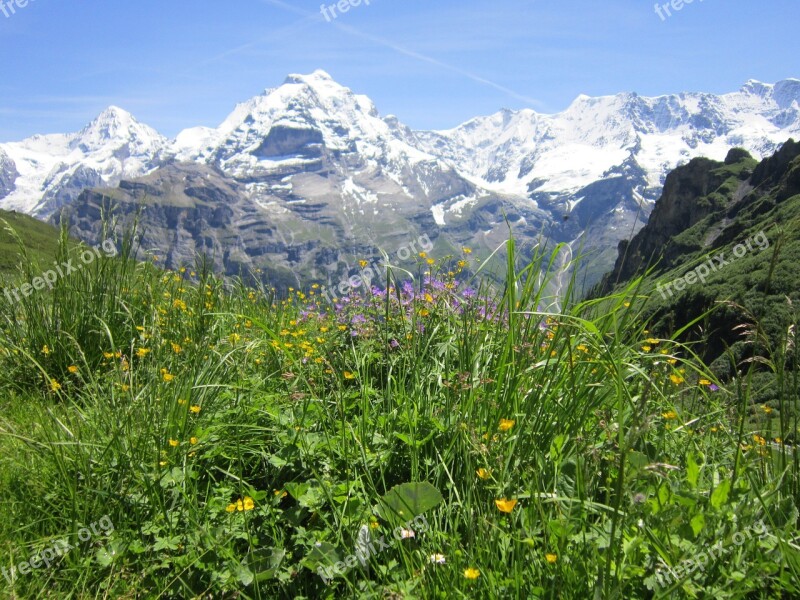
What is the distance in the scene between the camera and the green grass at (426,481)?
2.22 meters

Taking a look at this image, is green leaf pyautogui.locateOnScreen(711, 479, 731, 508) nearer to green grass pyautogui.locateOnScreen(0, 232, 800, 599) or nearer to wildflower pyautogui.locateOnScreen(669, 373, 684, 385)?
green grass pyautogui.locateOnScreen(0, 232, 800, 599)

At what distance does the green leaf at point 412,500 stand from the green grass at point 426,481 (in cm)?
1

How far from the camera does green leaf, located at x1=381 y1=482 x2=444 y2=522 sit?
2645 millimetres

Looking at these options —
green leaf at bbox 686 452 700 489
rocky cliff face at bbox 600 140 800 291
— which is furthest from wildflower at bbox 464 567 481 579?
rocky cliff face at bbox 600 140 800 291

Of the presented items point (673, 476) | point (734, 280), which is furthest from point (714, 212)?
point (673, 476)

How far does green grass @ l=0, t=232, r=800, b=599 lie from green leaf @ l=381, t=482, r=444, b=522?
0.5 inches

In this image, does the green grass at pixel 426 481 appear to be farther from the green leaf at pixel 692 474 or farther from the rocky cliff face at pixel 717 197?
the rocky cliff face at pixel 717 197

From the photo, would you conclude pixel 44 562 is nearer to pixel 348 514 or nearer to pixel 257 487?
pixel 257 487

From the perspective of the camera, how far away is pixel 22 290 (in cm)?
544

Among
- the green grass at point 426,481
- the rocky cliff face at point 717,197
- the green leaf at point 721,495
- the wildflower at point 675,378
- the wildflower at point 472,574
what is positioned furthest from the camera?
the rocky cliff face at point 717,197

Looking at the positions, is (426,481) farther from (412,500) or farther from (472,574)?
(472,574)

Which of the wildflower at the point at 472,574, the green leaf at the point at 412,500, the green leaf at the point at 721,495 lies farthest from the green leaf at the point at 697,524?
the green leaf at the point at 412,500

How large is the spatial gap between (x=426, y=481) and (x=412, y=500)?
0.15 metres

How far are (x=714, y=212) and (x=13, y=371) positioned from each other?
135702mm
